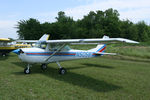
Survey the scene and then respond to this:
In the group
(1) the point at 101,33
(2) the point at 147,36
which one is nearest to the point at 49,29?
(1) the point at 101,33

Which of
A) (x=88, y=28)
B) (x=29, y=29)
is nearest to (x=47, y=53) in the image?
(x=29, y=29)

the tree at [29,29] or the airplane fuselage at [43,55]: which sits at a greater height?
the tree at [29,29]

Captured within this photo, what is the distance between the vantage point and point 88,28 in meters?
67.3

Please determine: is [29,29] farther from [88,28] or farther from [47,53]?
[47,53]

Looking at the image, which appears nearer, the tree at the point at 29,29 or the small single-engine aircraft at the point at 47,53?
the small single-engine aircraft at the point at 47,53

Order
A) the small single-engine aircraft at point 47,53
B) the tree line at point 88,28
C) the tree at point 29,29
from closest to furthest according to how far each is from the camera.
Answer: the small single-engine aircraft at point 47,53, the tree at point 29,29, the tree line at point 88,28

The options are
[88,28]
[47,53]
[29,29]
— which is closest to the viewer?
[47,53]

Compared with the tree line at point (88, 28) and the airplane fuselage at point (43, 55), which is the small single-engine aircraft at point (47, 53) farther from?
the tree line at point (88, 28)

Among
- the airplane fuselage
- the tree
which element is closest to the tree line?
the tree

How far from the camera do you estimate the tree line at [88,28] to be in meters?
57.2

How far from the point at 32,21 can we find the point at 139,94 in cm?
5776

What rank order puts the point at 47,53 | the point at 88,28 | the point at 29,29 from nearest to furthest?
1. the point at 47,53
2. the point at 29,29
3. the point at 88,28

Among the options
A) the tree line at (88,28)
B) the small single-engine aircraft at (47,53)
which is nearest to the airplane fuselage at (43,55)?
the small single-engine aircraft at (47,53)

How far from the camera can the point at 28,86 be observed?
5.36m
